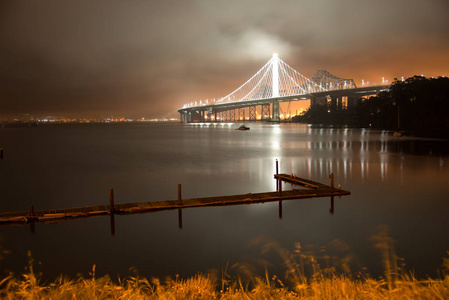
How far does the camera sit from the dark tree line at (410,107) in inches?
2106

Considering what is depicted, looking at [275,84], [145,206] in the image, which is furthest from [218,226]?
[275,84]

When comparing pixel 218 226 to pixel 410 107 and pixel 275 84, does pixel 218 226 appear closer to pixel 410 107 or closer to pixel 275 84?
pixel 410 107

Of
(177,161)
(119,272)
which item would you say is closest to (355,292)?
(119,272)

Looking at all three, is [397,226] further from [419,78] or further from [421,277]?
[419,78]

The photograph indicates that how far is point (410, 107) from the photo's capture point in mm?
59719

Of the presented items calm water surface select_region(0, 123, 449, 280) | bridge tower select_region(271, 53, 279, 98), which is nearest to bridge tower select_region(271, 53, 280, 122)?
bridge tower select_region(271, 53, 279, 98)

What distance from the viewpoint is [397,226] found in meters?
10.1

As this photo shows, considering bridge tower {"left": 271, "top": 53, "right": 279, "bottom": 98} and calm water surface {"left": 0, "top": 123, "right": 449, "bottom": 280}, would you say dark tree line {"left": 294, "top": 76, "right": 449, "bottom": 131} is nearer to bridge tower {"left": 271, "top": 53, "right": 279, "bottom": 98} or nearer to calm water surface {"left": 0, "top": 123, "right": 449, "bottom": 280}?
bridge tower {"left": 271, "top": 53, "right": 279, "bottom": 98}

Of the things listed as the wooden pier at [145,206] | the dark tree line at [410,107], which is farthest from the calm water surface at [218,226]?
the dark tree line at [410,107]

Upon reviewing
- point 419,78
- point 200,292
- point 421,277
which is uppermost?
point 419,78

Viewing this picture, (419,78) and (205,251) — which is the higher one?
(419,78)

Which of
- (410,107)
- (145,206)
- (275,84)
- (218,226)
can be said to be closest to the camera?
(218,226)

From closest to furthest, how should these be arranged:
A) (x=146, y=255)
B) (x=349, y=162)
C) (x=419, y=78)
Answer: (x=146, y=255), (x=349, y=162), (x=419, y=78)

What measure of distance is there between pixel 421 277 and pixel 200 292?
4.60m
